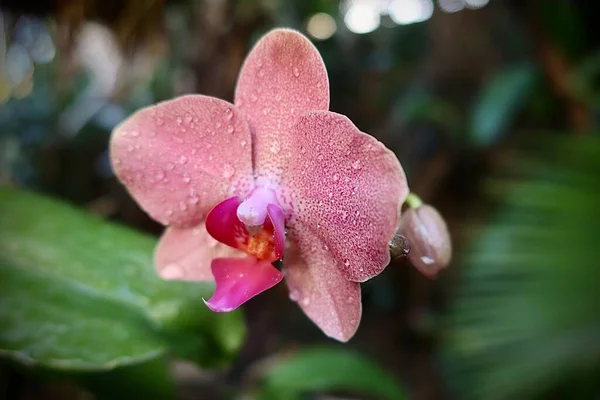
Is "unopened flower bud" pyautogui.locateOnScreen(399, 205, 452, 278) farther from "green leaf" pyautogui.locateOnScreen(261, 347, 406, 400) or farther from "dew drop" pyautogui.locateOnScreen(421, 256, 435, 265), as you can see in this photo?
"green leaf" pyautogui.locateOnScreen(261, 347, 406, 400)

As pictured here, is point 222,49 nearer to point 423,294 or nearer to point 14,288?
point 14,288

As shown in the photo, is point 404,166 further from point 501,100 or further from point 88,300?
point 88,300

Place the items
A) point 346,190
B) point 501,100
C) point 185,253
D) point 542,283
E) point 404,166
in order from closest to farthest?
point 346,190 < point 185,253 < point 542,283 < point 501,100 < point 404,166

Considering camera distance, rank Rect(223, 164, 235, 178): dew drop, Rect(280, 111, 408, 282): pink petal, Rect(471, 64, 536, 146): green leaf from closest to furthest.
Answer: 1. Rect(280, 111, 408, 282): pink petal
2. Rect(223, 164, 235, 178): dew drop
3. Rect(471, 64, 536, 146): green leaf

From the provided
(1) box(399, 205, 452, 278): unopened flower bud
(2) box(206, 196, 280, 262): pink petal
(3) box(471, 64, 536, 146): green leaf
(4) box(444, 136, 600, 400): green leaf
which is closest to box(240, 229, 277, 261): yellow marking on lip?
(2) box(206, 196, 280, 262): pink petal

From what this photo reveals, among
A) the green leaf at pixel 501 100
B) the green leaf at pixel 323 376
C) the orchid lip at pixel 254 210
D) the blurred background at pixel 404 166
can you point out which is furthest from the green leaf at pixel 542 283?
the orchid lip at pixel 254 210

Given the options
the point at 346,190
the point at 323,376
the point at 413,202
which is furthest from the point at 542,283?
the point at 346,190

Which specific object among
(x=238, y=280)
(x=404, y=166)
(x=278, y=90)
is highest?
(x=278, y=90)
